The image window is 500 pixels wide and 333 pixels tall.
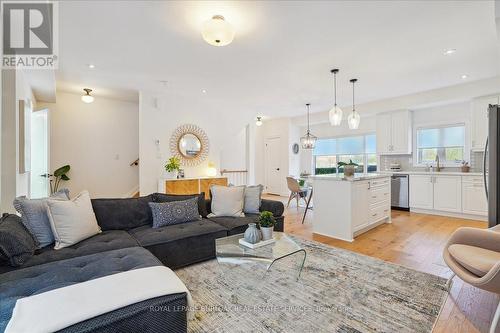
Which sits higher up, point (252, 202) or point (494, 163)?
point (494, 163)

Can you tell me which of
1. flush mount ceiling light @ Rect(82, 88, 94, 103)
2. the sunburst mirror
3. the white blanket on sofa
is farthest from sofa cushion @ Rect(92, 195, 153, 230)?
flush mount ceiling light @ Rect(82, 88, 94, 103)

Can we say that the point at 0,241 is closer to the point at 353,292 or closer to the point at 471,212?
the point at 353,292

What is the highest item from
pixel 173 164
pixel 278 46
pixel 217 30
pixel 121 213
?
pixel 278 46

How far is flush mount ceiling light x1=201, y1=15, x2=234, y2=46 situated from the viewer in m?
2.30

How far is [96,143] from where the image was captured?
555cm

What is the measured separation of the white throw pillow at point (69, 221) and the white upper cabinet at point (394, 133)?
6297mm

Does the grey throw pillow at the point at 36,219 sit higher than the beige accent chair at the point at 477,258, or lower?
higher

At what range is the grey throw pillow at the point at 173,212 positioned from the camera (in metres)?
2.81

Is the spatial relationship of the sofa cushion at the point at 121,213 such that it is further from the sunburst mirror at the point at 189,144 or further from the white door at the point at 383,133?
the white door at the point at 383,133

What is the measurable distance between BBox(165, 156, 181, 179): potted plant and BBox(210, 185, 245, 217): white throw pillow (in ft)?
6.80

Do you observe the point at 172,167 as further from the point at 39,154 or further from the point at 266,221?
the point at 266,221

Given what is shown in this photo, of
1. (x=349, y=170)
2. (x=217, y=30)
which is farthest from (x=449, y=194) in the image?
(x=217, y=30)

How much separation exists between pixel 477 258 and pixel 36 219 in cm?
369

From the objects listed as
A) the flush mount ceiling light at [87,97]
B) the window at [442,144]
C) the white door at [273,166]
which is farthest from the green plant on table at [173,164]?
the window at [442,144]
